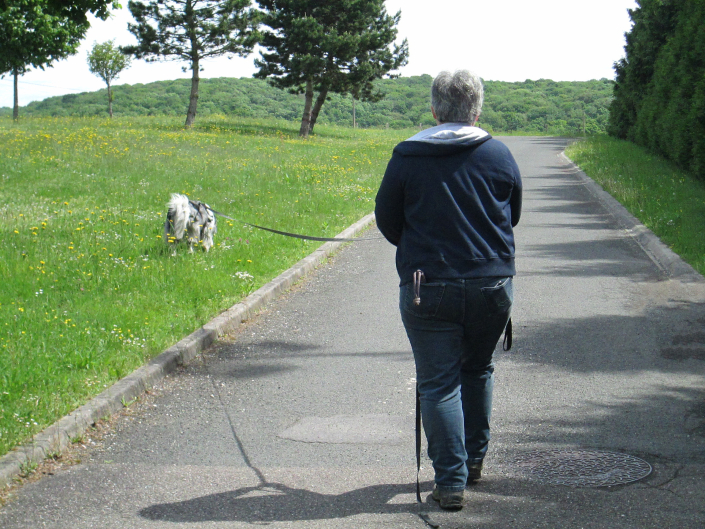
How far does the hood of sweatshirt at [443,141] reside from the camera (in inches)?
132

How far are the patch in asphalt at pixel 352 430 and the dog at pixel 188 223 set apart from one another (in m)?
4.93

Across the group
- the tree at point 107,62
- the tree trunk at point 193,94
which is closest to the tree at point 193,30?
the tree trunk at point 193,94

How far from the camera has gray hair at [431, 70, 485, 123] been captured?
136 inches

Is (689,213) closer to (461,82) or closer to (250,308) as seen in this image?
(250,308)

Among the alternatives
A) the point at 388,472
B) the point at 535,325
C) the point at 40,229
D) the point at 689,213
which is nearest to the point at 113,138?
the point at 40,229

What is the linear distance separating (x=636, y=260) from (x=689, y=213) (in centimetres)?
347

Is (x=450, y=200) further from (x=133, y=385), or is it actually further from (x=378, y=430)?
(x=133, y=385)

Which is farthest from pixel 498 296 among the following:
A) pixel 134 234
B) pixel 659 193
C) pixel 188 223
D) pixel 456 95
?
pixel 659 193

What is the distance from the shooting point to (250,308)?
298 inches

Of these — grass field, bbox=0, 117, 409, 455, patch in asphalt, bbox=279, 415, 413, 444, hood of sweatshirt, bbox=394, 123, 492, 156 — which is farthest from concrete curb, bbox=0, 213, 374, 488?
hood of sweatshirt, bbox=394, 123, 492, 156

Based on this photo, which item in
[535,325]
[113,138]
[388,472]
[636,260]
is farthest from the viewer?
[113,138]

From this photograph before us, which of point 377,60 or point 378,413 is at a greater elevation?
point 377,60

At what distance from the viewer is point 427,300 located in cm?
340

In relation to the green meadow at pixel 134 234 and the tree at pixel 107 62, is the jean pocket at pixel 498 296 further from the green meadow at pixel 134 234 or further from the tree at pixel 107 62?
the tree at pixel 107 62
